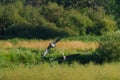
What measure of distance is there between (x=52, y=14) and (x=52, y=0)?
807 cm

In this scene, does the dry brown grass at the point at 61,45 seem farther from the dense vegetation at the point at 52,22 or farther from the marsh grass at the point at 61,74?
the marsh grass at the point at 61,74

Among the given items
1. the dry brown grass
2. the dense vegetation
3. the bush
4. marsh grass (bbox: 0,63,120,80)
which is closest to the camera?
marsh grass (bbox: 0,63,120,80)

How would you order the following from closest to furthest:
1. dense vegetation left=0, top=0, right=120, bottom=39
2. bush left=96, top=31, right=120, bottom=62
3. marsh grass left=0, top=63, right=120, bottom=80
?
1. marsh grass left=0, top=63, right=120, bottom=80
2. bush left=96, top=31, right=120, bottom=62
3. dense vegetation left=0, top=0, right=120, bottom=39

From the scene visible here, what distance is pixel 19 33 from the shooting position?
148ft

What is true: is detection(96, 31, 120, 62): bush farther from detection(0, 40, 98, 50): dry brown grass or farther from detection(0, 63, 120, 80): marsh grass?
detection(0, 63, 120, 80): marsh grass

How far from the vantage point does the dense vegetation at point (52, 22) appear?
45438 millimetres

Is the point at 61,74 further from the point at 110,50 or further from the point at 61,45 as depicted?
the point at 61,45

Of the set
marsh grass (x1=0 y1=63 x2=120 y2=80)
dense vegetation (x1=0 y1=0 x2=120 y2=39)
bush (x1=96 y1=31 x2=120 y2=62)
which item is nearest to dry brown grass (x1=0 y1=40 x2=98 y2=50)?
bush (x1=96 y1=31 x2=120 y2=62)

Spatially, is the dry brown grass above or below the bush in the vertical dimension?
below

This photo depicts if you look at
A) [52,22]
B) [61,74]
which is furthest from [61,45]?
[61,74]

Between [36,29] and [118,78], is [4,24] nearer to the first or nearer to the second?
[36,29]

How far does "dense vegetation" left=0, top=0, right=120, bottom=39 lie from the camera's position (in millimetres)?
45438

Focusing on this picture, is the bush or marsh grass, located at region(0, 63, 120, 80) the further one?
the bush

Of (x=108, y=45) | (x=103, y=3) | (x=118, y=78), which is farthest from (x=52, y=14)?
(x=118, y=78)
